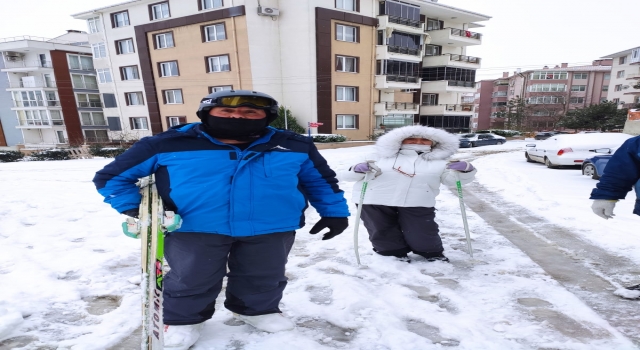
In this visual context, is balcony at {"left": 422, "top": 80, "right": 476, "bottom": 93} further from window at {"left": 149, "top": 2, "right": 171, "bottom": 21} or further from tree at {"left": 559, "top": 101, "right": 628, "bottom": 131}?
window at {"left": 149, "top": 2, "right": 171, "bottom": 21}

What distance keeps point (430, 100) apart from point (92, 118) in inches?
1442

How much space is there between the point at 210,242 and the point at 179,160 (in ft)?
1.74

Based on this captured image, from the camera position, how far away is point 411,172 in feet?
10.6

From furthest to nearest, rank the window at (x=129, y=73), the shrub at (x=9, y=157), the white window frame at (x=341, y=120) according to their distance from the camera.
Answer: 1. the window at (x=129, y=73)
2. the white window frame at (x=341, y=120)
3. the shrub at (x=9, y=157)

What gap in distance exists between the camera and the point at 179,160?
188 cm

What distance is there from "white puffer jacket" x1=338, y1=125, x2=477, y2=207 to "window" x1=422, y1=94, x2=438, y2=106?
94.1 feet

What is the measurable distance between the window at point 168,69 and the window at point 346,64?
12351 millimetres

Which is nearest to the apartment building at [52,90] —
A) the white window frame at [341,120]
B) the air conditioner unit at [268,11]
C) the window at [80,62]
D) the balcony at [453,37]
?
the window at [80,62]

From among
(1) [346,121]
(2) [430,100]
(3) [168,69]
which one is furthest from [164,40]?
(2) [430,100]

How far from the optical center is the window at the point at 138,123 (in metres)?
27.6

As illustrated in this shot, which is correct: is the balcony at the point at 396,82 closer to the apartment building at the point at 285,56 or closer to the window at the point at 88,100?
the apartment building at the point at 285,56

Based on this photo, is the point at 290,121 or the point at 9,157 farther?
the point at 290,121

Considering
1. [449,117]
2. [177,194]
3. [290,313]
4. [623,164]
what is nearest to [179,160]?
[177,194]

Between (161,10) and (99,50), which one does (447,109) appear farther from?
(99,50)
